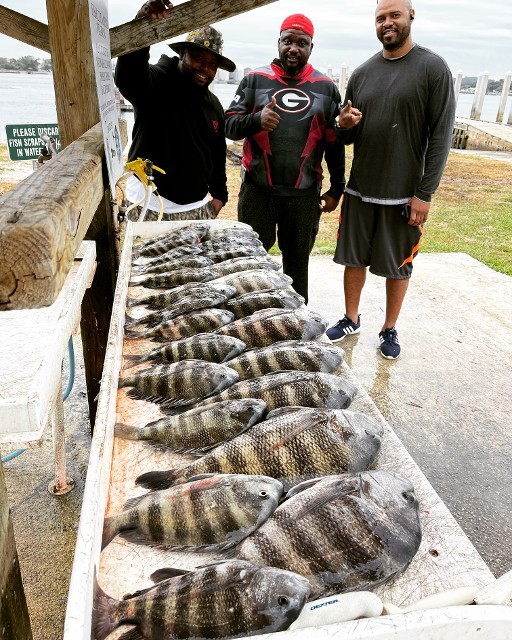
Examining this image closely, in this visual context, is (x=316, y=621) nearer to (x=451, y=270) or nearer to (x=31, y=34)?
(x=31, y=34)

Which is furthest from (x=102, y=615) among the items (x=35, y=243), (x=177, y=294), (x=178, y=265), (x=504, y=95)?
(x=504, y=95)

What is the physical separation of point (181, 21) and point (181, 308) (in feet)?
5.96

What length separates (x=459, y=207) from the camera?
1388 centimetres

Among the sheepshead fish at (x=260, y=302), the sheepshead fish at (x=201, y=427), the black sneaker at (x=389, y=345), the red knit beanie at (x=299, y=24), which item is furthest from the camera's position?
the black sneaker at (x=389, y=345)

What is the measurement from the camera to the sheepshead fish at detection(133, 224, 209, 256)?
13.5 feet

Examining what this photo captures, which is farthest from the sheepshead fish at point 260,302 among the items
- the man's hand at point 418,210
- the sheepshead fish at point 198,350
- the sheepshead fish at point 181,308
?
the man's hand at point 418,210

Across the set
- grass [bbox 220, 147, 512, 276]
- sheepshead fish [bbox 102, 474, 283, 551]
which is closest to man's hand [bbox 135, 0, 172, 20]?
sheepshead fish [bbox 102, 474, 283, 551]

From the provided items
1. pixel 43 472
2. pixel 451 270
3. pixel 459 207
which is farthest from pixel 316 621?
pixel 459 207

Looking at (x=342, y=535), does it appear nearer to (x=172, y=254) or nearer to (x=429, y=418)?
(x=172, y=254)

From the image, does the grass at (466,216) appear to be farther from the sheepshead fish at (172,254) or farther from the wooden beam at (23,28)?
the wooden beam at (23,28)

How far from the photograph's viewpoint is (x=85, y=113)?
3.17 meters

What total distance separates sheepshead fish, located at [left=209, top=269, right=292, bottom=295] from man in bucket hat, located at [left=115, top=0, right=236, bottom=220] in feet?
6.51

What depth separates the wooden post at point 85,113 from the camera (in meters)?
2.86

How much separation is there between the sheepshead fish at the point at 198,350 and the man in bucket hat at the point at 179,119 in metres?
2.55
